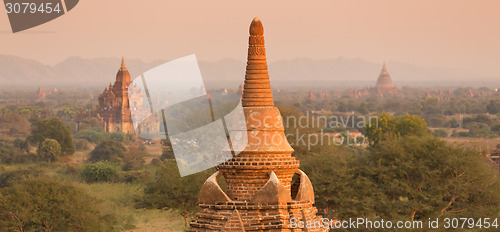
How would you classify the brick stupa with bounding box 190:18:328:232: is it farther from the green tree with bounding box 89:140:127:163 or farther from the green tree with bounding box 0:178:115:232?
the green tree with bounding box 89:140:127:163

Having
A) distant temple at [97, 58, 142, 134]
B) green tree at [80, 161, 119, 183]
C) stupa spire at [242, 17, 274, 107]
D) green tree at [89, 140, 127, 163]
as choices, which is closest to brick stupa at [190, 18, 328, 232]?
stupa spire at [242, 17, 274, 107]

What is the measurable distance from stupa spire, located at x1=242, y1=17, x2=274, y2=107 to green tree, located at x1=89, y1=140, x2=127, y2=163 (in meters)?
96.1

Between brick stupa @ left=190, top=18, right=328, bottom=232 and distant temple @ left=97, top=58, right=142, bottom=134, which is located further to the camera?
distant temple @ left=97, top=58, right=142, bottom=134

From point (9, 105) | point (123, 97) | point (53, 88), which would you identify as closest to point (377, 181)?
point (123, 97)

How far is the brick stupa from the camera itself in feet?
54.9

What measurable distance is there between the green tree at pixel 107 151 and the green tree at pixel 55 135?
455cm

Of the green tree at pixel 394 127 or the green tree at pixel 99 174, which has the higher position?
the green tree at pixel 394 127

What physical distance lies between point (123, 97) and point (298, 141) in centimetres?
2170

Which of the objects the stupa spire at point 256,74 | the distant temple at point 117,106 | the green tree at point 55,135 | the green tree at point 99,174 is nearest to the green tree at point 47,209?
the distant temple at point 117,106

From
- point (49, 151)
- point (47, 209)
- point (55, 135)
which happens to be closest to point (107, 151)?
point (49, 151)

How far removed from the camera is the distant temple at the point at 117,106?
269ft

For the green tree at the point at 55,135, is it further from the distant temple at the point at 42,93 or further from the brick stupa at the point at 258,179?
the brick stupa at the point at 258,179

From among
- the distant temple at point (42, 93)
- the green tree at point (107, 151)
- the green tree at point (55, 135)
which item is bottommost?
the green tree at point (107, 151)

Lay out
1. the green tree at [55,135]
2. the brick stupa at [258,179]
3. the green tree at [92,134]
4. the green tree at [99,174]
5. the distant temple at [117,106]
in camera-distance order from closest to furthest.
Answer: the brick stupa at [258,179] < the distant temple at [117,106] < the green tree at [99,174] < the green tree at [55,135] < the green tree at [92,134]
